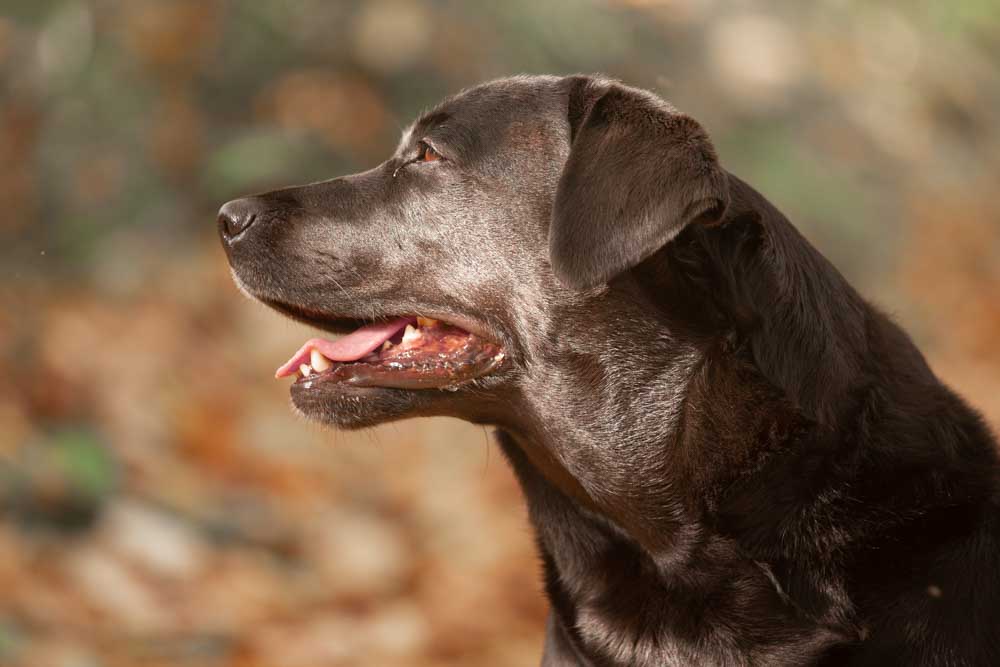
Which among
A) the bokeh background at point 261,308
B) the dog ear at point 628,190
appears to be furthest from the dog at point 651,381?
the bokeh background at point 261,308

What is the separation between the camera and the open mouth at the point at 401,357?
11.1ft

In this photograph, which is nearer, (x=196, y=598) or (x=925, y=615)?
(x=925, y=615)

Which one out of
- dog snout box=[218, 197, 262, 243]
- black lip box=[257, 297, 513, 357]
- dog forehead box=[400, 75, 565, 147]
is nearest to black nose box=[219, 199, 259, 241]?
dog snout box=[218, 197, 262, 243]

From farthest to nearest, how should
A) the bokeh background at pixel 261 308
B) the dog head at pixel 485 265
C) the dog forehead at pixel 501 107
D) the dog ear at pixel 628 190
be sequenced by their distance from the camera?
1. the bokeh background at pixel 261 308
2. the dog forehead at pixel 501 107
3. the dog head at pixel 485 265
4. the dog ear at pixel 628 190

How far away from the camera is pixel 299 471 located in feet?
24.2

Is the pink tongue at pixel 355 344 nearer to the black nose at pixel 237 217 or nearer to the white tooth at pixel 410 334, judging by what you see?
the white tooth at pixel 410 334

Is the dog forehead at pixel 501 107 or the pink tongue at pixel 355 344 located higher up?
the dog forehead at pixel 501 107

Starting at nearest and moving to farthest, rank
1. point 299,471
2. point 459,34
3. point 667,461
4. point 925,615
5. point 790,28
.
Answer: point 925,615 < point 667,461 < point 299,471 < point 459,34 < point 790,28

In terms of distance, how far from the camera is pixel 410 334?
11.6ft

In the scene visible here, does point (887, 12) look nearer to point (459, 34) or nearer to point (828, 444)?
point (459, 34)

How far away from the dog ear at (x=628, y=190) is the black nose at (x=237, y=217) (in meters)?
1.03

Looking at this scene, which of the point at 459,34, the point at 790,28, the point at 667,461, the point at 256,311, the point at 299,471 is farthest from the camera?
the point at 790,28

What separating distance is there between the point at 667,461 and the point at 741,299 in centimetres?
46

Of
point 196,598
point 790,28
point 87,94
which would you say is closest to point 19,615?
point 196,598
